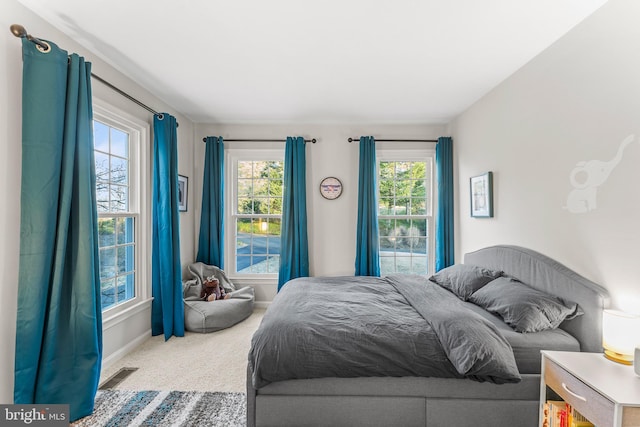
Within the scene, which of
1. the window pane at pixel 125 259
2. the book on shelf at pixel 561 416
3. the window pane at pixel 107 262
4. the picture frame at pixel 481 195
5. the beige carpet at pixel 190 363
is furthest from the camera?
the picture frame at pixel 481 195

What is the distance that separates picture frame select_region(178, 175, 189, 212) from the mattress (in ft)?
11.6

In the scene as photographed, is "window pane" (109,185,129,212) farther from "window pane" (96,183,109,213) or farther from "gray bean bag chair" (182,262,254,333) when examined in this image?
"gray bean bag chair" (182,262,254,333)

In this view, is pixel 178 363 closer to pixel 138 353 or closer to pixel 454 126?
pixel 138 353

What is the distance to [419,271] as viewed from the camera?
4.36 meters

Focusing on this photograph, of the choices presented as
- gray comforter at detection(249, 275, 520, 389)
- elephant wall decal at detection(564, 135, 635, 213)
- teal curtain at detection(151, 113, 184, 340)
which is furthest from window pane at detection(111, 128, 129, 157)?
elephant wall decal at detection(564, 135, 635, 213)

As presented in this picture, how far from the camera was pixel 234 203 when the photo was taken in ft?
14.5

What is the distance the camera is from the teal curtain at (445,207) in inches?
160

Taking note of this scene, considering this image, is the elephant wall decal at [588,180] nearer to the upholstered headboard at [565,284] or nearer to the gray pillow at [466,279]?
the upholstered headboard at [565,284]

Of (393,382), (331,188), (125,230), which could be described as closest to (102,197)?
(125,230)

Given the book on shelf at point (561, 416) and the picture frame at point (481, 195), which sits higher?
the picture frame at point (481, 195)

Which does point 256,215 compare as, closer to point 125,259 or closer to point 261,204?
point 261,204

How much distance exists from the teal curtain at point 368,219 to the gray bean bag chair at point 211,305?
1.51 meters

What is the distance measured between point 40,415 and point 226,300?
195cm

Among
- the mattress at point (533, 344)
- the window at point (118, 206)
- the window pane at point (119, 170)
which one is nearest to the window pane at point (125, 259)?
the window at point (118, 206)
